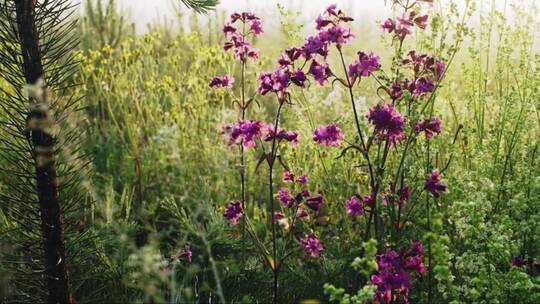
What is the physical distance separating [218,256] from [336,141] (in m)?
1.10

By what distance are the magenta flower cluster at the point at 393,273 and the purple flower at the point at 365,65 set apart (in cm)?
70

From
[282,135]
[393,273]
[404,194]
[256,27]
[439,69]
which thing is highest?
[256,27]

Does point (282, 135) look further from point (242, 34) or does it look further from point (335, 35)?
point (242, 34)

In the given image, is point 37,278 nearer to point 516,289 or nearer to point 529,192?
point 516,289

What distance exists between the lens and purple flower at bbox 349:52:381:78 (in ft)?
8.68

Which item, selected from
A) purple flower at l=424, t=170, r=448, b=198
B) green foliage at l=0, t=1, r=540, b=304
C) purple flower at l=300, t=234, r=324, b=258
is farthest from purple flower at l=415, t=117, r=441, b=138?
purple flower at l=300, t=234, r=324, b=258

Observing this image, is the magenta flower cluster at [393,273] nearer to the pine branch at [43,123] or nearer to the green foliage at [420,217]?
the green foliage at [420,217]

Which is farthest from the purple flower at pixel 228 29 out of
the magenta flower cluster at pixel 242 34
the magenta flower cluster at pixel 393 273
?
the magenta flower cluster at pixel 393 273

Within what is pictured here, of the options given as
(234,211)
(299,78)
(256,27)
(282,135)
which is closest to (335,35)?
(299,78)

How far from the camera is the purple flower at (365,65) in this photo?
264 centimetres

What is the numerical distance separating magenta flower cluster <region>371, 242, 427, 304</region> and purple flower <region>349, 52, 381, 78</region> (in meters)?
0.70

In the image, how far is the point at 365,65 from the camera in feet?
8.73

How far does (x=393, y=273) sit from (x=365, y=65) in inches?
31.7

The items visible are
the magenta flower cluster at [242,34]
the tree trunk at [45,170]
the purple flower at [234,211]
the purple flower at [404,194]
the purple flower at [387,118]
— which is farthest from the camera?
the magenta flower cluster at [242,34]
